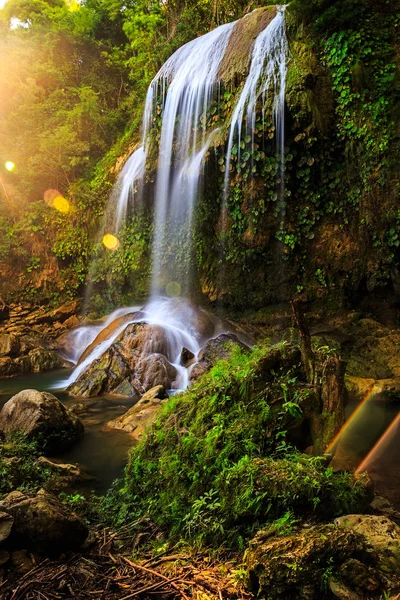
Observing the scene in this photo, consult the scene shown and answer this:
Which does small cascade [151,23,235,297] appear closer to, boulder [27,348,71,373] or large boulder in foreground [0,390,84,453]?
boulder [27,348,71,373]

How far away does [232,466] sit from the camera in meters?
3.12

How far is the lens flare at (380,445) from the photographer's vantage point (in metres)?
4.75

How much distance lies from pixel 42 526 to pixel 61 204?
15.4m

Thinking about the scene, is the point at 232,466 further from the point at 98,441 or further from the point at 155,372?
the point at 155,372

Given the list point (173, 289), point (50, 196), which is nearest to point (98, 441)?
point (173, 289)

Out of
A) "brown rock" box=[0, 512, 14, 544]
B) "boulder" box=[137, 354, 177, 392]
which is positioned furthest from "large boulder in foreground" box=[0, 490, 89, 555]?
"boulder" box=[137, 354, 177, 392]

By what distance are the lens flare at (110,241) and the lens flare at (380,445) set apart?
10.5 metres

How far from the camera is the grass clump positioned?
8.95 feet

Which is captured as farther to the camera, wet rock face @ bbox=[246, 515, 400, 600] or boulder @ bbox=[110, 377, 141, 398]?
boulder @ bbox=[110, 377, 141, 398]

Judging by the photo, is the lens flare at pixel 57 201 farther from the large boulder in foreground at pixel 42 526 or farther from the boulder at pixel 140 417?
the large boulder in foreground at pixel 42 526

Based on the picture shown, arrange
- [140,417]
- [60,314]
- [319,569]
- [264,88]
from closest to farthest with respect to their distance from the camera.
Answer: [319,569]
[140,417]
[264,88]
[60,314]

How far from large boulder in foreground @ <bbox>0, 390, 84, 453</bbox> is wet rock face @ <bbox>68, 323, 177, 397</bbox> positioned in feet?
8.29

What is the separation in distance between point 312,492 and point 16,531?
1.97m

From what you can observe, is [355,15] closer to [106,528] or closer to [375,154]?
[375,154]
